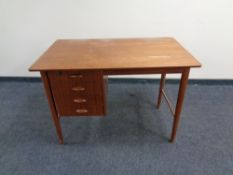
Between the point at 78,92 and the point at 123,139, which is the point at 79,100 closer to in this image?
the point at 78,92

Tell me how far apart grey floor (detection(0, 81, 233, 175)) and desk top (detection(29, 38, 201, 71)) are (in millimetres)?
771

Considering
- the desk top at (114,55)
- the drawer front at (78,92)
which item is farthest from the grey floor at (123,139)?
the desk top at (114,55)

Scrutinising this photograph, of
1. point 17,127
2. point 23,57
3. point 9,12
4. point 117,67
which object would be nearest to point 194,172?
point 117,67

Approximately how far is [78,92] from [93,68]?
0.81 ft

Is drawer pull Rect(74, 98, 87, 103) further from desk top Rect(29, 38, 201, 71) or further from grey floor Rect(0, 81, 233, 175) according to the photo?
grey floor Rect(0, 81, 233, 175)

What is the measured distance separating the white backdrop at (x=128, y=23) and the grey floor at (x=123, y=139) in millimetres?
633

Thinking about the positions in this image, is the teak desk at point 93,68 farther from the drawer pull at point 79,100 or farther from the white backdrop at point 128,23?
the white backdrop at point 128,23

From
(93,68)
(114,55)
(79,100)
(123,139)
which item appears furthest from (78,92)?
(123,139)

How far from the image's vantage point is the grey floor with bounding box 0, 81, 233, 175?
4.34 ft

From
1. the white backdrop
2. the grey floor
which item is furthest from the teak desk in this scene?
the white backdrop

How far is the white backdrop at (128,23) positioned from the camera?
1.93 metres

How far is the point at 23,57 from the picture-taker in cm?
234

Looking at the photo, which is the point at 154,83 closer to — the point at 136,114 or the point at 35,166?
the point at 136,114

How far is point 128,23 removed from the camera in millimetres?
2039
